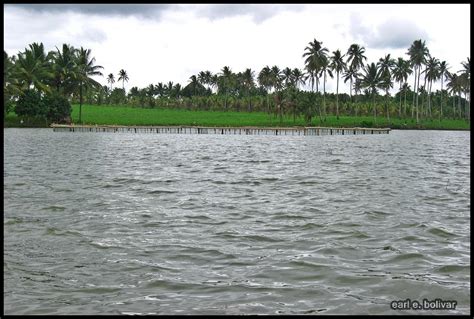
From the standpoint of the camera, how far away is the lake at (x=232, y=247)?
21.5ft

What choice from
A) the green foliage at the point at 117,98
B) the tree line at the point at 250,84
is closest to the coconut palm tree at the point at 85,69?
the tree line at the point at 250,84

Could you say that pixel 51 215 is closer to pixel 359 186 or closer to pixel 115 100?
pixel 359 186

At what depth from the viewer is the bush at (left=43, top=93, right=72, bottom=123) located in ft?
283

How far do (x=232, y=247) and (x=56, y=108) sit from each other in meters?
84.0

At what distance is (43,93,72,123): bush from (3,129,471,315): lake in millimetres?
72075

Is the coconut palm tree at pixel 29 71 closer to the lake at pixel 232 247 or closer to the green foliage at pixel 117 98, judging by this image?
the green foliage at pixel 117 98

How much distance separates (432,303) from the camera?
645 cm

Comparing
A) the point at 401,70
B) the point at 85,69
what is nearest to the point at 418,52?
the point at 401,70

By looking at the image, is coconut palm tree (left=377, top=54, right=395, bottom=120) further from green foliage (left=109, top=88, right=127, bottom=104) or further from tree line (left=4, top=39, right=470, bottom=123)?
green foliage (left=109, top=88, right=127, bottom=104)

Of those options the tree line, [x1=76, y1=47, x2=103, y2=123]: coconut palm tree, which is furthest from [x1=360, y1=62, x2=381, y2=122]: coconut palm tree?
[x1=76, y1=47, x2=103, y2=123]: coconut palm tree

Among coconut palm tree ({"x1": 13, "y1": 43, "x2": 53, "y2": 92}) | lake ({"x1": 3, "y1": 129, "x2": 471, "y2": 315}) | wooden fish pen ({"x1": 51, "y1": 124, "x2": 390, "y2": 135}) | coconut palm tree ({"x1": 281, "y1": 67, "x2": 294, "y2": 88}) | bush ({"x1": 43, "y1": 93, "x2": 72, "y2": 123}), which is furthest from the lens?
coconut palm tree ({"x1": 281, "y1": 67, "x2": 294, "y2": 88})

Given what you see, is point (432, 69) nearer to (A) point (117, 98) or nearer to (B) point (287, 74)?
(B) point (287, 74)

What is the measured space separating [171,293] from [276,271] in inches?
71.3

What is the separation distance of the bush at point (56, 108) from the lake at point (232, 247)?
236 feet
